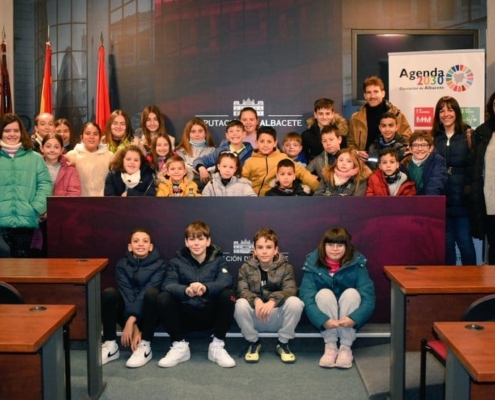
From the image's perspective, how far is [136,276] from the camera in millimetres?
4723

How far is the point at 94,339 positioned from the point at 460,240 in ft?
10.4

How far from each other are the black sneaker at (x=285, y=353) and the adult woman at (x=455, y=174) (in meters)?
1.73

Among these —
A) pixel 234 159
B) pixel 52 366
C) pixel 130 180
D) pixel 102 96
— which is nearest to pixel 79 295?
pixel 52 366

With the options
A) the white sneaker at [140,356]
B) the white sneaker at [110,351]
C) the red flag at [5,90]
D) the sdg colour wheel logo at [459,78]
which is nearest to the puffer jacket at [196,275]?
the white sneaker at [140,356]

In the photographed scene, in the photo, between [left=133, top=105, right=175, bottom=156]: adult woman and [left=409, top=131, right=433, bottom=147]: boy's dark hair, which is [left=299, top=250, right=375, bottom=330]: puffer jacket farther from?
[left=133, top=105, right=175, bottom=156]: adult woman

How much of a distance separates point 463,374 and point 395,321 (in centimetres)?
123

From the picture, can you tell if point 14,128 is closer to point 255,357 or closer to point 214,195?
point 214,195

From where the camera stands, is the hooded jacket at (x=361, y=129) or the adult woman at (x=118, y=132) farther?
Result: the hooded jacket at (x=361, y=129)

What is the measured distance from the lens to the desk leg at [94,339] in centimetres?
386

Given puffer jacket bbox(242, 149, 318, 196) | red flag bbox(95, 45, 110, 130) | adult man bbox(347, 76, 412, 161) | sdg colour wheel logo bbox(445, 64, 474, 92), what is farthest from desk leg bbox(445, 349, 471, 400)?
red flag bbox(95, 45, 110, 130)

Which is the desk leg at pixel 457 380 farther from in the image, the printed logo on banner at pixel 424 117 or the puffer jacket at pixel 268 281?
the printed logo on banner at pixel 424 117

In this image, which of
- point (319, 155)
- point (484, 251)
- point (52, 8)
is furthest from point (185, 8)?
point (484, 251)

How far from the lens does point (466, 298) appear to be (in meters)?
3.79

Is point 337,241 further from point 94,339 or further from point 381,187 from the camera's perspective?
point 94,339
